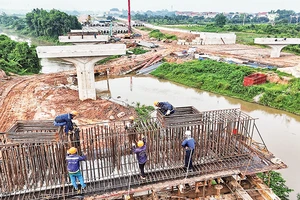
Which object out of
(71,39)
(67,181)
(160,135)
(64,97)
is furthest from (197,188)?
(71,39)

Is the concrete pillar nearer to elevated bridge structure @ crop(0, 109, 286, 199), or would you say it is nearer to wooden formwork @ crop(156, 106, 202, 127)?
elevated bridge structure @ crop(0, 109, 286, 199)

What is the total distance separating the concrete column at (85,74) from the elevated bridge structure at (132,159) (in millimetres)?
12108

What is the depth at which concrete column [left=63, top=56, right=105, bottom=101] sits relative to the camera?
63.0 feet

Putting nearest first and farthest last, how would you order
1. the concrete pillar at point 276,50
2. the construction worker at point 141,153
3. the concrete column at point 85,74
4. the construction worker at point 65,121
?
the construction worker at point 141,153 → the construction worker at point 65,121 → the concrete column at point 85,74 → the concrete pillar at point 276,50

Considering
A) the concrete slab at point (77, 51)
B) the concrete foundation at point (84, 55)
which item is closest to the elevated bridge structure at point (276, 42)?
the concrete foundation at point (84, 55)

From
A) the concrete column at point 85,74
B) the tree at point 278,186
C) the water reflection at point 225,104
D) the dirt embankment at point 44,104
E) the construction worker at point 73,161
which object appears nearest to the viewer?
the construction worker at point 73,161

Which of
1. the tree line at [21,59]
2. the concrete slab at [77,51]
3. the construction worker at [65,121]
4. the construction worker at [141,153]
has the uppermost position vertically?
the concrete slab at [77,51]

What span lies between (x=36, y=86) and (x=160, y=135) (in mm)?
18465

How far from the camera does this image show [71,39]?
29.6 metres

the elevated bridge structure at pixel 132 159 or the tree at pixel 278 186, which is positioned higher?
the elevated bridge structure at pixel 132 159

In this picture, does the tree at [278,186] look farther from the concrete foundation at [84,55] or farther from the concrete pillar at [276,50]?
the concrete pillar at [276,50]

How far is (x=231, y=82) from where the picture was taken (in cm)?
2503

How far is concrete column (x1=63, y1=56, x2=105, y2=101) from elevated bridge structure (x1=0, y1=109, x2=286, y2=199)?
12108 mm

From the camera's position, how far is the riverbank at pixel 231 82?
2078 centimetres
